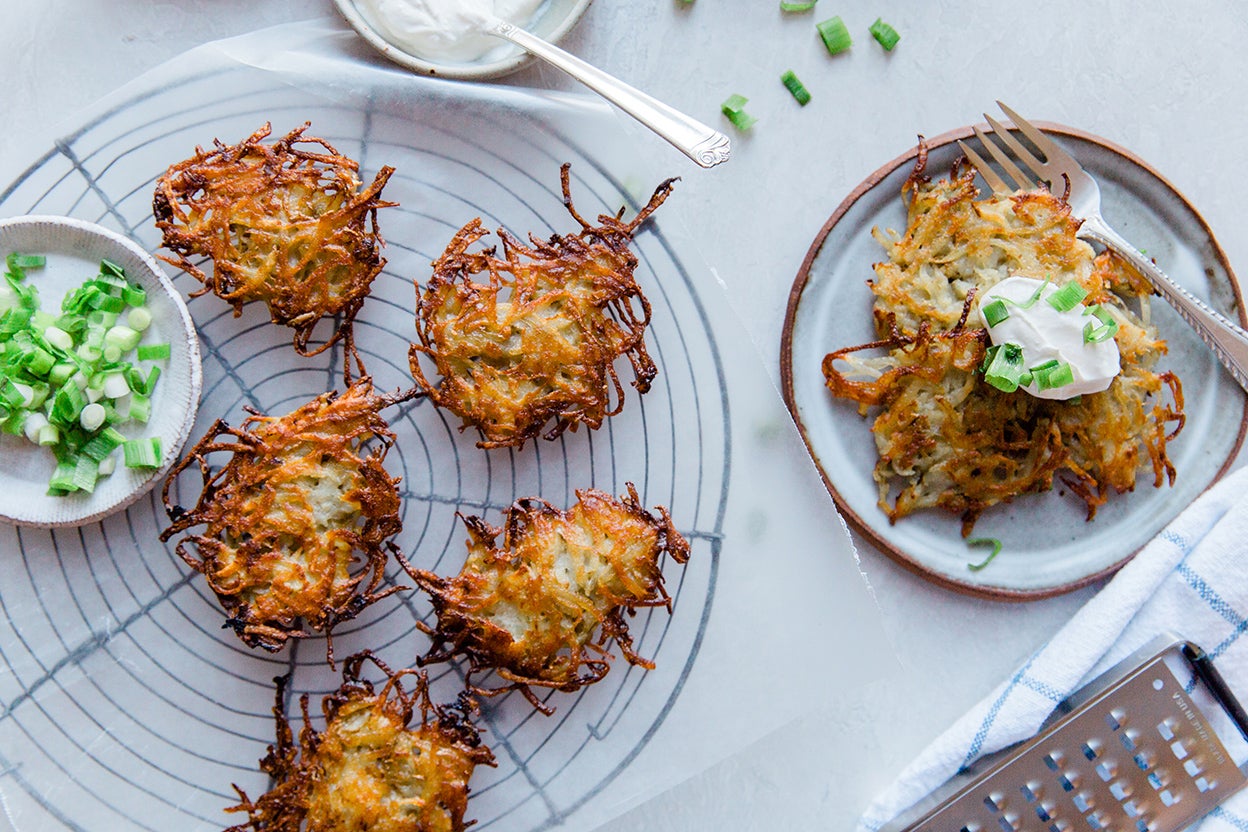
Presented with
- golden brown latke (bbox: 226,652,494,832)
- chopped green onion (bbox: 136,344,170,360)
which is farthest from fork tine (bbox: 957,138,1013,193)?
chopped green onion (bbox: 136,344,170,360)

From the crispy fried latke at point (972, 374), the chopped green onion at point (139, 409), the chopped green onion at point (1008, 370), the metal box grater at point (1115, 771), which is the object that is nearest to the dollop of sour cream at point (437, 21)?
the chopped green onion at point (139, 409)

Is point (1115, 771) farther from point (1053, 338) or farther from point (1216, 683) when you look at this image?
point (1053, 338)


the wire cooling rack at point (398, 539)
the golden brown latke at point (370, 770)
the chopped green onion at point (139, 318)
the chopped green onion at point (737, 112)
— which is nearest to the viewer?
the golden brown latke at point (370, 770)

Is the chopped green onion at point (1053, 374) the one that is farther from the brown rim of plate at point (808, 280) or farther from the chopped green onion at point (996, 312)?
the brown rim of plate at point (808, 280)

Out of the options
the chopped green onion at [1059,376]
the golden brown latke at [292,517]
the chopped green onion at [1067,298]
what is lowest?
the chopped green onion at [1059,376]

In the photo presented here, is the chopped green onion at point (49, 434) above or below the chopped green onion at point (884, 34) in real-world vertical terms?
below

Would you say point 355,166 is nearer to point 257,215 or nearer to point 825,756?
point 257,215

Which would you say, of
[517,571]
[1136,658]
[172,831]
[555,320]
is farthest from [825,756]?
[172,831]

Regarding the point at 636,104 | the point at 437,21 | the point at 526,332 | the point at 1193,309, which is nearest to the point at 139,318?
the point at 526,332
